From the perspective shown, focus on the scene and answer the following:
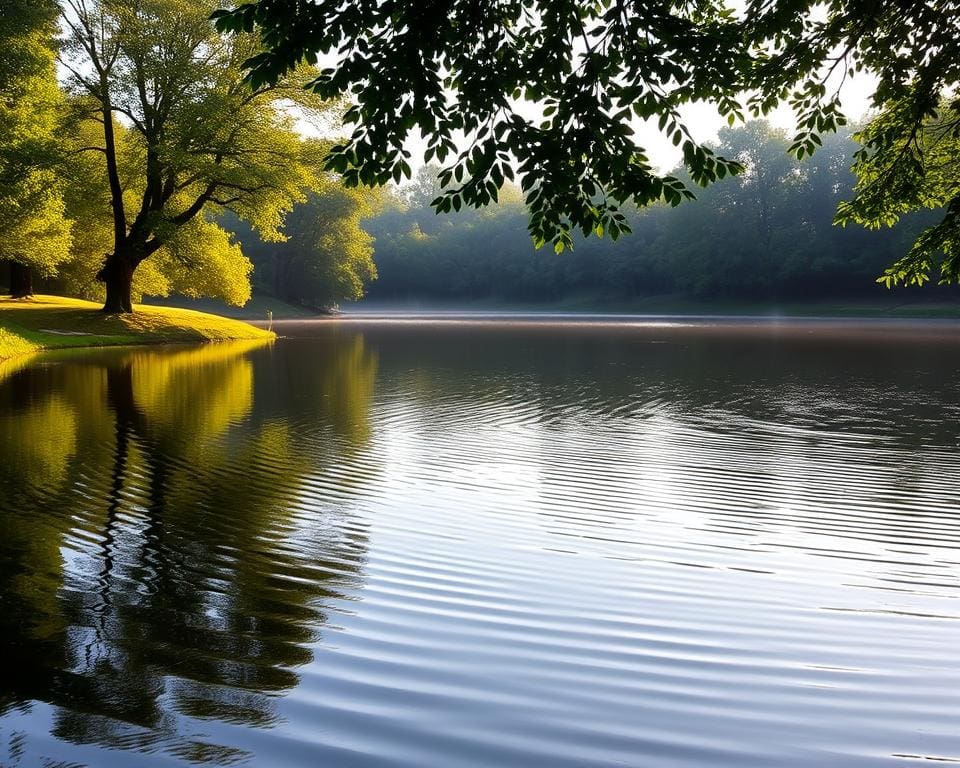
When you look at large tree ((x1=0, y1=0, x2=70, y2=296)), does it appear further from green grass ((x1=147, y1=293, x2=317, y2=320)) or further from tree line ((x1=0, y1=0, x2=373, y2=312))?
green grass ((x1=147, y1=293, x2=317, y2=320))

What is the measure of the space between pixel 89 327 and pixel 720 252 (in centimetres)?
6871

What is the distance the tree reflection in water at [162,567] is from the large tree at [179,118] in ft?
72.8

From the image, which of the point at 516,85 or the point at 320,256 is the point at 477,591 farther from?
the point at 320,256

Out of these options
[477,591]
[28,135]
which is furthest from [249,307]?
[477,591]

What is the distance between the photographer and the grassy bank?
32.7m

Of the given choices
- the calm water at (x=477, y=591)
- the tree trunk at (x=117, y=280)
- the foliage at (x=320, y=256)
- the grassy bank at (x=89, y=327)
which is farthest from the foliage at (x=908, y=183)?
the foliage at (x=320, y=256)

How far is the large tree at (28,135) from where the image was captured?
31062mm

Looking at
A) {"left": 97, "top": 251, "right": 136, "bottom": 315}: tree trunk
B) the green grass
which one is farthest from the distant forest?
{"left": 97, "top": 251, "right": 136, "bottom": 315}: tree trunk

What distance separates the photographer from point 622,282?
106 metres

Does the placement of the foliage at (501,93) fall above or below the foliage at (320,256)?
below

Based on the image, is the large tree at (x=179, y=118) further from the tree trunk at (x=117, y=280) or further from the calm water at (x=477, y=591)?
the calm water at (x=477, y=591)

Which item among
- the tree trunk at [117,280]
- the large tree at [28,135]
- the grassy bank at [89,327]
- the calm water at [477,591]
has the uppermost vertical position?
the large tree at [28,135]

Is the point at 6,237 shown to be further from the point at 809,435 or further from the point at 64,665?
the point at 64,665

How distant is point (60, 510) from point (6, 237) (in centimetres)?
2982
